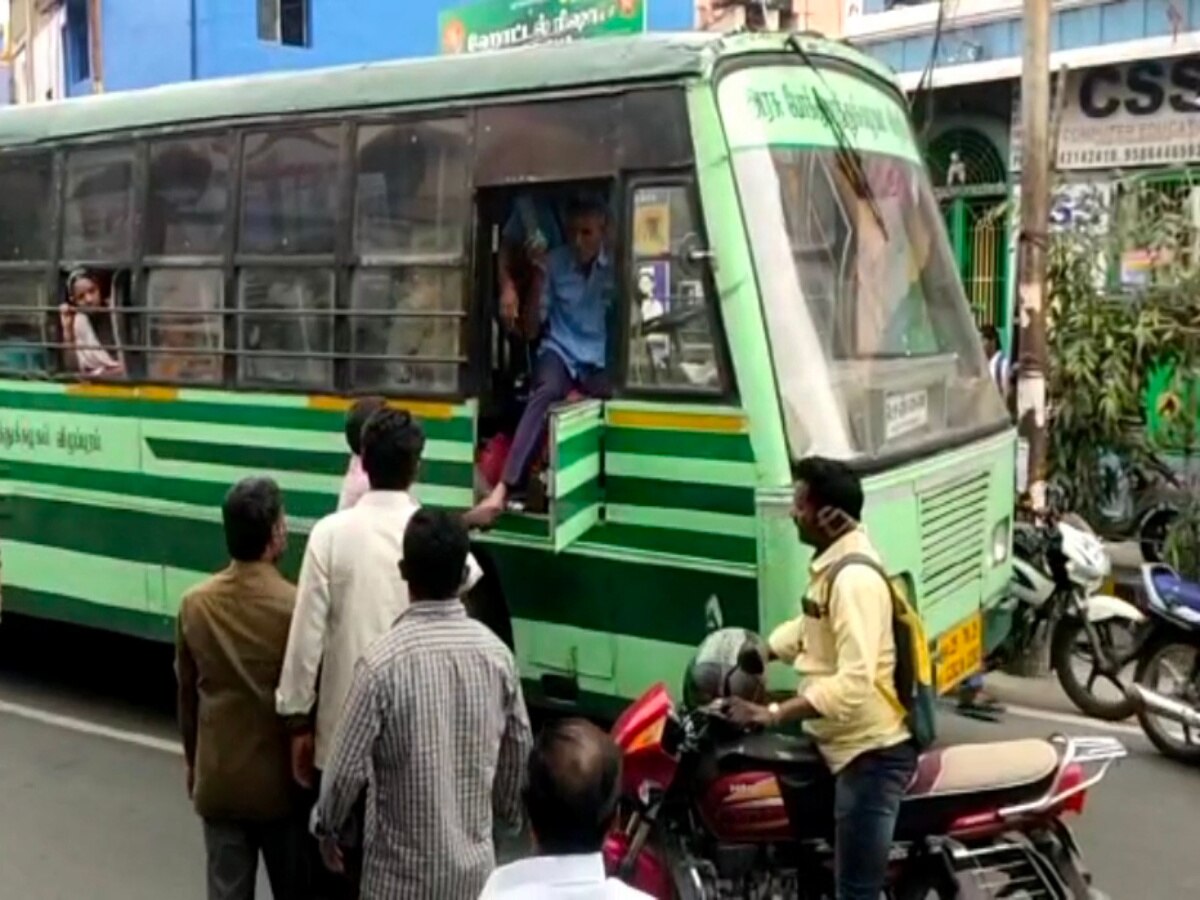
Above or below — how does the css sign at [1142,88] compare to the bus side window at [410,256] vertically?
above

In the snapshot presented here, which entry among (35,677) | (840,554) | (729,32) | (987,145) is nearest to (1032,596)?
(729,32)

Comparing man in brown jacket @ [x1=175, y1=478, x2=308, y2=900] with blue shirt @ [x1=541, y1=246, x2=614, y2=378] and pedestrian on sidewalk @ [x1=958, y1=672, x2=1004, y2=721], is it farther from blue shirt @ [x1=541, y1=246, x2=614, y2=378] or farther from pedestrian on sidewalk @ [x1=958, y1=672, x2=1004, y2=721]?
pedestrian on sidewalk @ [x1=958, y1=672, x2=1004, y2=721]

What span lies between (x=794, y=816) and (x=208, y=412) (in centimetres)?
382

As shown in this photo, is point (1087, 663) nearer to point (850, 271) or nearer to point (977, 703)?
point (977, 703)

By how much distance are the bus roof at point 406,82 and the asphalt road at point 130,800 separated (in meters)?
2.81

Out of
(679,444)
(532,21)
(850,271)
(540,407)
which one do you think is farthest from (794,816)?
(532,21)

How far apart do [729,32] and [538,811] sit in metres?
4.09

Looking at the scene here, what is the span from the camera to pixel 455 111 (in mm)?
6523

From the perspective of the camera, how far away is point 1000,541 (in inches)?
272

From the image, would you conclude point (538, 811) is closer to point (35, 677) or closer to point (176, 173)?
point (176, 173)

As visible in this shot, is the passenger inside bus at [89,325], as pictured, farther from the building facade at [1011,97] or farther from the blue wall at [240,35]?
the blue wall at [240,35]

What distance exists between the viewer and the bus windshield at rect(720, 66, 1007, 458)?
5.80m

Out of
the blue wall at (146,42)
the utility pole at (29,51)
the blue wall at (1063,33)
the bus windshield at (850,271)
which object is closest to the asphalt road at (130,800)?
the bus windshield at (850,271)

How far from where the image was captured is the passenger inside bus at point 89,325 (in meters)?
7.89
